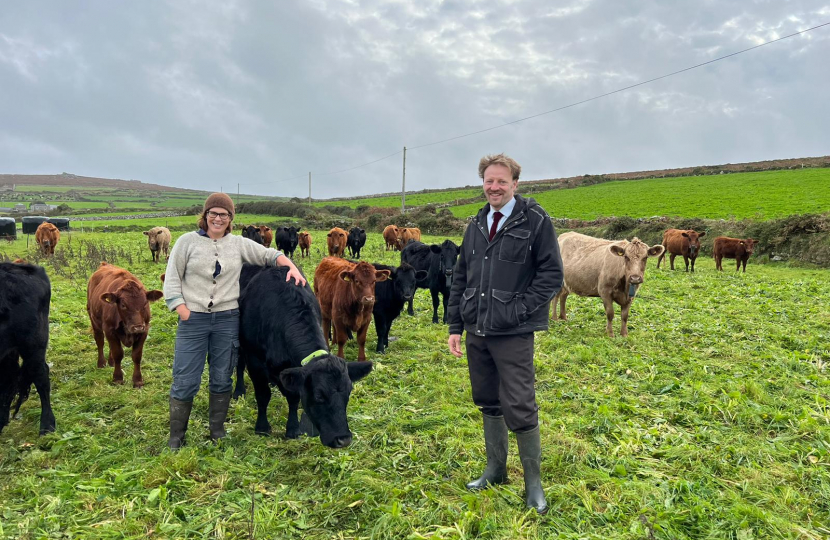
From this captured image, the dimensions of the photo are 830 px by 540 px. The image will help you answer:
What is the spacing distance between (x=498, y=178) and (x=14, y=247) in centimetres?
3044

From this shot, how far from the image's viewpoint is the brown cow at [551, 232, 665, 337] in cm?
853

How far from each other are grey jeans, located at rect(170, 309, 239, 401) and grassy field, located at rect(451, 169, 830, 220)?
31767 millimetres

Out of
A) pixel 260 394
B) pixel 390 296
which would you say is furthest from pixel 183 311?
pixel 390 296

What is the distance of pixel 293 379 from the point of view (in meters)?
3.96

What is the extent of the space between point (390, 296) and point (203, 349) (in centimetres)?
445

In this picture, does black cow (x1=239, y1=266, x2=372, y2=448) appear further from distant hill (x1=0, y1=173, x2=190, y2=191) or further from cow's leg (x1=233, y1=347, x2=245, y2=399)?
distant hill (x1=0, y1=173, x2=190, y2=191)

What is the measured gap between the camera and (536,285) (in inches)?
131

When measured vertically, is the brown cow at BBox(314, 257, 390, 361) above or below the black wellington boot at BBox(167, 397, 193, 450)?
above

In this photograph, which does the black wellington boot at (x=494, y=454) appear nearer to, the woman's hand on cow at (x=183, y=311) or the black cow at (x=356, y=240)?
the woman's hand on cow at (x=183, y=311)

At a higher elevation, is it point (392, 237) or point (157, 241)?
point (392, 237)

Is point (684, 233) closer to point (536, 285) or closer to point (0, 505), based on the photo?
point (536, 285)

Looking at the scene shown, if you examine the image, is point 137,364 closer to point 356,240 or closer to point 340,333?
point 340,333

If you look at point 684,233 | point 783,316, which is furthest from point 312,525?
point 684,233

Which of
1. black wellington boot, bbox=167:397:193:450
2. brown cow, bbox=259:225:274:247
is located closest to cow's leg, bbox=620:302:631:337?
black wellington boot, bbox=167:397:193:450
